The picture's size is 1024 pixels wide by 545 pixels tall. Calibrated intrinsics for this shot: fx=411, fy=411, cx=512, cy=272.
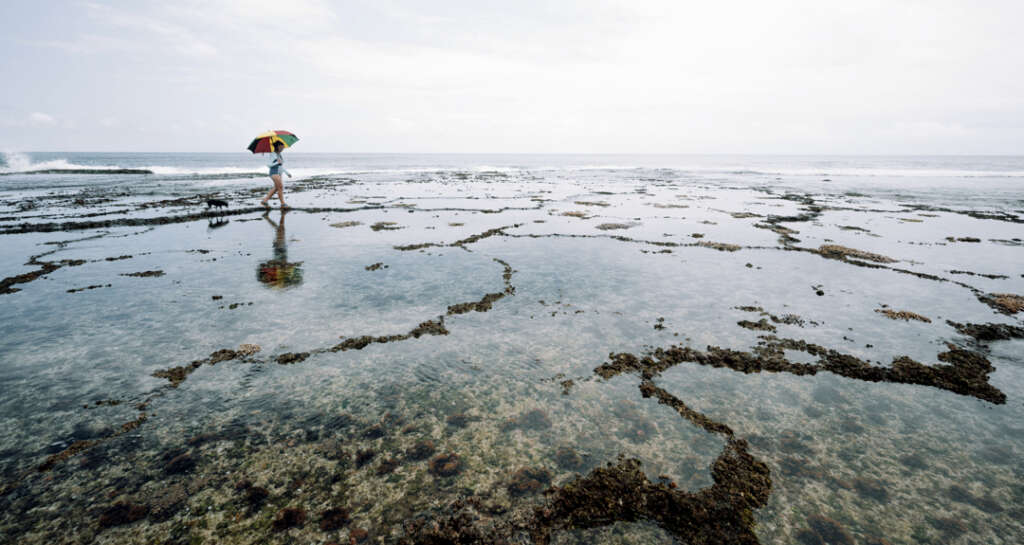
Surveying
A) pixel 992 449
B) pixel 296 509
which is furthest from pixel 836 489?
pixel 296 509

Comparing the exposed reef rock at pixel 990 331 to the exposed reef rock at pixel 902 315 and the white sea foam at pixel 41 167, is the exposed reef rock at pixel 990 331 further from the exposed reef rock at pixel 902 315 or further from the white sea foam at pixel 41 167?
the white sea foam at pixel 41 167

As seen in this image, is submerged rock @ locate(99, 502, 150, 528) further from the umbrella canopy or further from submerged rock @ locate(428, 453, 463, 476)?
the umbrella canopy

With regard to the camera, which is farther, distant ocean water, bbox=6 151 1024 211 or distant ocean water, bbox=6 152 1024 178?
distant ocean water, bbox=6 152 1024 178

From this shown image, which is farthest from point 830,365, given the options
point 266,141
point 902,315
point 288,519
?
point 266,141

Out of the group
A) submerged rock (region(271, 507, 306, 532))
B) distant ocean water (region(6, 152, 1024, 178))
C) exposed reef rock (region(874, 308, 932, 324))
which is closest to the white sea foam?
distant ocean water (region(6, 152, 1024, 178))

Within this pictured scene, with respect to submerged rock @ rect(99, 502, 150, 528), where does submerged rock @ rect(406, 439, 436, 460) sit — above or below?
above

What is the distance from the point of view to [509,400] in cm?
555

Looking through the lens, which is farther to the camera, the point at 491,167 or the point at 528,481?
the point at 491,167

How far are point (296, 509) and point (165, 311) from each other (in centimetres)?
695

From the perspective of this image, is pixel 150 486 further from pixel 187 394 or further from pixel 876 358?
pixel 876 358

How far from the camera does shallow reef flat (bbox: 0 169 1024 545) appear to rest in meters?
3.78

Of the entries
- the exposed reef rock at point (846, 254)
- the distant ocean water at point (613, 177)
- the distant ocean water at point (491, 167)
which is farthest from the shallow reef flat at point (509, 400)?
the distant ocean water at point (491, 167)

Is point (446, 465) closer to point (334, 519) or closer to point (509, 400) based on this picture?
point (334, 519)

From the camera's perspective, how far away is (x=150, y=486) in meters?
4.06
